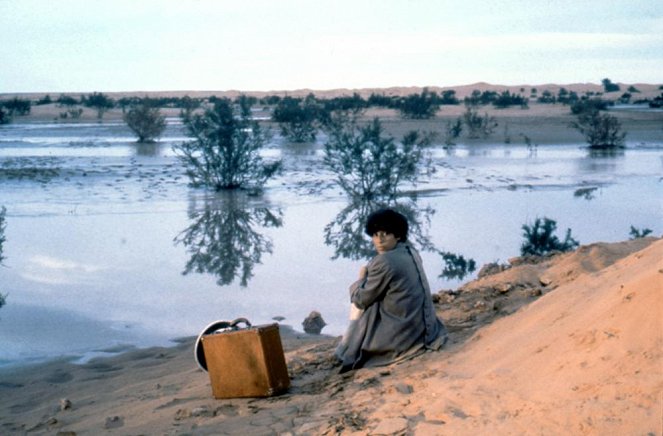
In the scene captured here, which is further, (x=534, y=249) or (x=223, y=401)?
(x=534, y=249)

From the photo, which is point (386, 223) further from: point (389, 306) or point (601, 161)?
point (601, 161)

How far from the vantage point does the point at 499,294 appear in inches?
343

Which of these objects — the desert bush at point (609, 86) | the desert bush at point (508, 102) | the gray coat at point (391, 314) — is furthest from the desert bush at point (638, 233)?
the desert bush at point (609, 86)

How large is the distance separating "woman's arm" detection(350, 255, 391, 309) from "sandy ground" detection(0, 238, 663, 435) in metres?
0.51

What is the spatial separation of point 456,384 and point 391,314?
135 centimetres

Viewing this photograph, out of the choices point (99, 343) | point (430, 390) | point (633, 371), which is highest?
point (633, 371)

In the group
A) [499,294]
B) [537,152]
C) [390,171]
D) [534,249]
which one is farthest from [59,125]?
[499,294]

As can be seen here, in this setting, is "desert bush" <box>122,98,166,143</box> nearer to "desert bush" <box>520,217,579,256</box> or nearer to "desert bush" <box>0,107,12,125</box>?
"desert bush" <box>0,107,12,125</box>

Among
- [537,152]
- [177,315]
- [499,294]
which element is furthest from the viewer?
[537,152]

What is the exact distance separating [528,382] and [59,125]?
144 ft

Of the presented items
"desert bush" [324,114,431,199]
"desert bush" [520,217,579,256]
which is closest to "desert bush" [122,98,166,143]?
"desert bush" [324,114,431,199]

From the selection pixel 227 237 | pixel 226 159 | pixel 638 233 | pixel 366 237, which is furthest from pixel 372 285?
pixel 226 159

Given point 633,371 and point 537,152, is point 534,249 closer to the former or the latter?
point 633,371

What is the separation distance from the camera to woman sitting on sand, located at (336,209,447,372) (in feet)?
21.9
